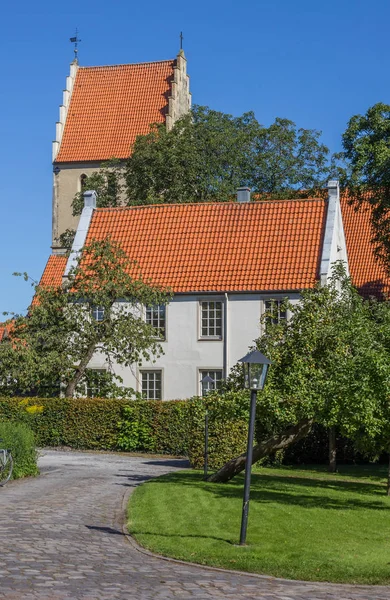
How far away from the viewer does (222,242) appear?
44344 mm

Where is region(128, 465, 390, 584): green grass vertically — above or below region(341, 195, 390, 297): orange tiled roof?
below

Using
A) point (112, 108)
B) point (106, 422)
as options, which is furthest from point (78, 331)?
point (112, 108)

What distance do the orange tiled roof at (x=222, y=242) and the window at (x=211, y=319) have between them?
0.68 metres

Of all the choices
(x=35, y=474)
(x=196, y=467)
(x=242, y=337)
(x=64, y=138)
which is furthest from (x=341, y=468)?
(x=64, y=138)

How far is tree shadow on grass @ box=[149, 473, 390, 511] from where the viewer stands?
21688mm

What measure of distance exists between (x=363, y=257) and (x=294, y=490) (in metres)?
35.0

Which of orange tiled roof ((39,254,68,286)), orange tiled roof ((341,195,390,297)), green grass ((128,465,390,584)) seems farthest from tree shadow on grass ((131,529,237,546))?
orange tiled roof ((341,195,390,297))

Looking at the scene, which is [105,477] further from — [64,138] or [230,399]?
[64,138]

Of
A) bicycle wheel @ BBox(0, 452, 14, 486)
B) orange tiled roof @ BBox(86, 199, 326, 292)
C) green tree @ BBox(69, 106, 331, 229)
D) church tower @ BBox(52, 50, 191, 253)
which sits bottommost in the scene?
bicycle wheel @ BBox(0, 452, 14, 486)

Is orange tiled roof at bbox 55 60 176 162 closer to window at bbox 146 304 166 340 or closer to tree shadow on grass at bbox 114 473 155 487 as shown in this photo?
window at bbox 146 304 166 340

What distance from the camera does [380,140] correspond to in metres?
38.6

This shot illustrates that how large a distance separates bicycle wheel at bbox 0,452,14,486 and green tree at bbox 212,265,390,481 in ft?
16.8

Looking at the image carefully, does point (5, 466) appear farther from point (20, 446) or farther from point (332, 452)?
point (332, 452)

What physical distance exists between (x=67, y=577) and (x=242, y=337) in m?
29.4
